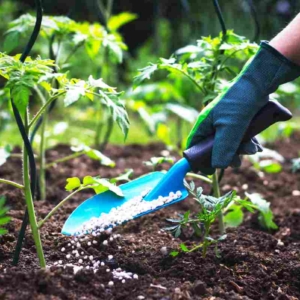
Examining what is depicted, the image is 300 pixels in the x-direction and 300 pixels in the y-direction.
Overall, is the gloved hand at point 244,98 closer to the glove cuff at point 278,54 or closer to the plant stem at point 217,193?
the glove cuff at point 278,54

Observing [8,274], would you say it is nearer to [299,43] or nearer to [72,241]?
[72,241]

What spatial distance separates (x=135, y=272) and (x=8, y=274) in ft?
1.42

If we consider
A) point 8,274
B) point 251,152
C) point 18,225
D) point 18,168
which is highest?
point 251,152

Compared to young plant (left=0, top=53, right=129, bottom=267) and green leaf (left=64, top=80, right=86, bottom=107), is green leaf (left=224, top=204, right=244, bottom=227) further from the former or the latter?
green leaf (left=64, top=80, right=86, bottom=107)

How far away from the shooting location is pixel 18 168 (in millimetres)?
3381

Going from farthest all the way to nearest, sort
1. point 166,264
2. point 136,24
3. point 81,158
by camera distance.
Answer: point 136,24 → point 81,158 → point 166,264

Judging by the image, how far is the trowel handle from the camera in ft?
6.64

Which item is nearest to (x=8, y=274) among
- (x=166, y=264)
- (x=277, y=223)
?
(x=166, y=264)

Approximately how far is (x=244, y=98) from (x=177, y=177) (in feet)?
→ 1.20

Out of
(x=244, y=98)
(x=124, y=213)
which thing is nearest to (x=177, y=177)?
(x=124, y=213)

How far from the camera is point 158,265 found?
2023 mm

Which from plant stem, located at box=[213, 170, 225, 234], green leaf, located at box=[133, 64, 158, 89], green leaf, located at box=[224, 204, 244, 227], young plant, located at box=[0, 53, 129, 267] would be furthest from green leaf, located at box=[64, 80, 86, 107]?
green leaf, located at box=[224, 204, 244, 227]

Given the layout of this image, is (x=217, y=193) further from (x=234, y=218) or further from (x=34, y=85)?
(x=34, y=85)

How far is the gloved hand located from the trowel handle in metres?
0.03
